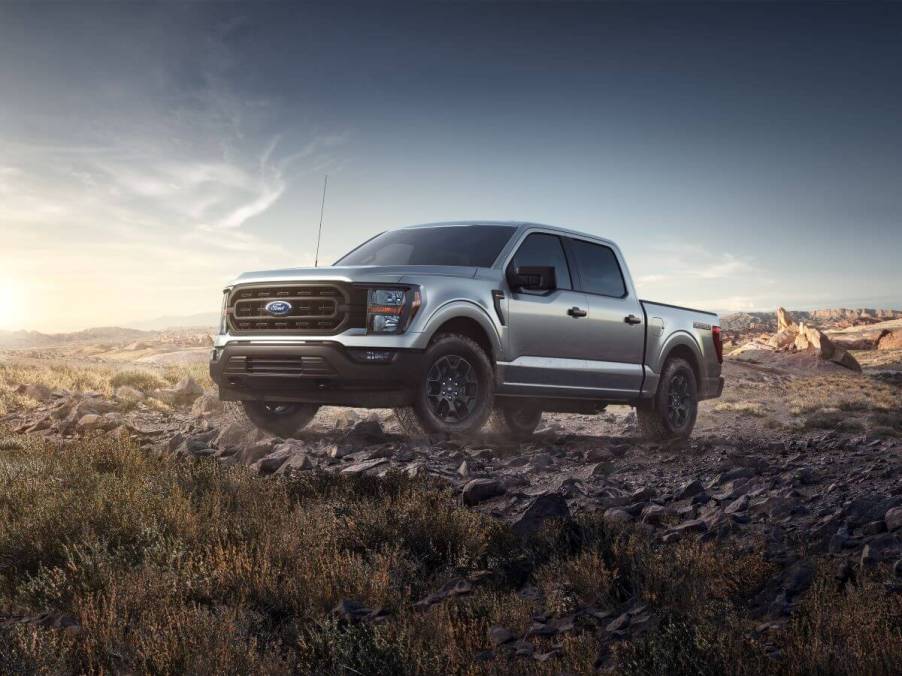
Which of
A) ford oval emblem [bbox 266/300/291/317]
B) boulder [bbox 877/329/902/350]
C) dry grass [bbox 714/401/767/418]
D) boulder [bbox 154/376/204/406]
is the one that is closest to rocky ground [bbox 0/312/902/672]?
ford oval emblem [bbox 266/300/291/317]

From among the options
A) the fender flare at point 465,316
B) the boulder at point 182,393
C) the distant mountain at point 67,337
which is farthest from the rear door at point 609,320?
the distant mountain at point 67,337

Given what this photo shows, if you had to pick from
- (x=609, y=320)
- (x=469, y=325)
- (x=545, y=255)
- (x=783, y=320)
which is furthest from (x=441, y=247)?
(x=783, y=320)

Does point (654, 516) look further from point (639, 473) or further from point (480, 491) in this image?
point (639, 473)

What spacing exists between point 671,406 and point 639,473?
11.3 ft

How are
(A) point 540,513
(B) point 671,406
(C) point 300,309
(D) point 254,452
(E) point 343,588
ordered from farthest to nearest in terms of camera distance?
(B) point 671,406 → (D) point 254,452 → (C) point 300,309 → (A) point 540,513 → (E) point 343,588

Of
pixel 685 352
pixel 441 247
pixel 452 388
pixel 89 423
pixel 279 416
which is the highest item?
pixel 441 247

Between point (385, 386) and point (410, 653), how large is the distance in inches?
169

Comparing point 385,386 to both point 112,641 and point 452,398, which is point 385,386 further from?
point 112,641

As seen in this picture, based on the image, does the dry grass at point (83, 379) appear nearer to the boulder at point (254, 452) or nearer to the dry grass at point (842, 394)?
the boulder at point (254, 452)

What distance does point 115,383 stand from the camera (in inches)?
810

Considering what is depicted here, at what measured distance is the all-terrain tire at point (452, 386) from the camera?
26.6 feet

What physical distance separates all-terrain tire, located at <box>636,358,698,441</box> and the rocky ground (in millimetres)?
314

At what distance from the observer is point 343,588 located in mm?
4555

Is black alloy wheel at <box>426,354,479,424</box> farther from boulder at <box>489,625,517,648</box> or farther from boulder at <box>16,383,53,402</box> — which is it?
boulder at <box>16,383,53,402</box>
